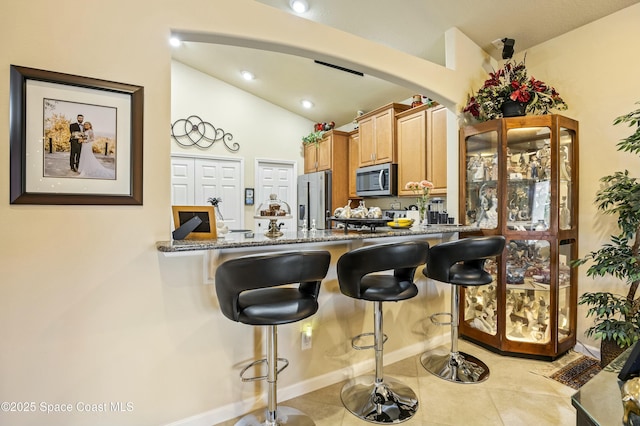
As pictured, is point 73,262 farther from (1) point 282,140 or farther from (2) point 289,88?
(1) point 282,140

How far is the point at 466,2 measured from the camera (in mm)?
2500

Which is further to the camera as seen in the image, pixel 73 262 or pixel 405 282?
pixel 405 282

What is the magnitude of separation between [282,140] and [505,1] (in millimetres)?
3715

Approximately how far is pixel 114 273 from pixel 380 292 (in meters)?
1.38

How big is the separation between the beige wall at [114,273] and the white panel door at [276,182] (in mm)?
3454

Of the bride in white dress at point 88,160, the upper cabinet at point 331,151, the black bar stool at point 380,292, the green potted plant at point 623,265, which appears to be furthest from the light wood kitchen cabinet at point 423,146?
the bride in white dress at point 88,160

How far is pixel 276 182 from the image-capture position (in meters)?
5.47

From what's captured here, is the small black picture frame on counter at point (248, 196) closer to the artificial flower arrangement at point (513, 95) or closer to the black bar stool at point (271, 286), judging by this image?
the artificial flower arrangement at point (513, 95)

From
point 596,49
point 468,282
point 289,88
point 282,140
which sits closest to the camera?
point 468,282

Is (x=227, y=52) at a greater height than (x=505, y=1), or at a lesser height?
greater

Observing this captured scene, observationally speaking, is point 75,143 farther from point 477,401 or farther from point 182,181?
point 182,181

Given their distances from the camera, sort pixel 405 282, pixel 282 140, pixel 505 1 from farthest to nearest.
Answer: pixel 282 140 < pixel 505 1 < pixel 405 282

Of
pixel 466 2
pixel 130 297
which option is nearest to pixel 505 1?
pixel 466 2

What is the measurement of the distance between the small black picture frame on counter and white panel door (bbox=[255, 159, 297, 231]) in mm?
92
